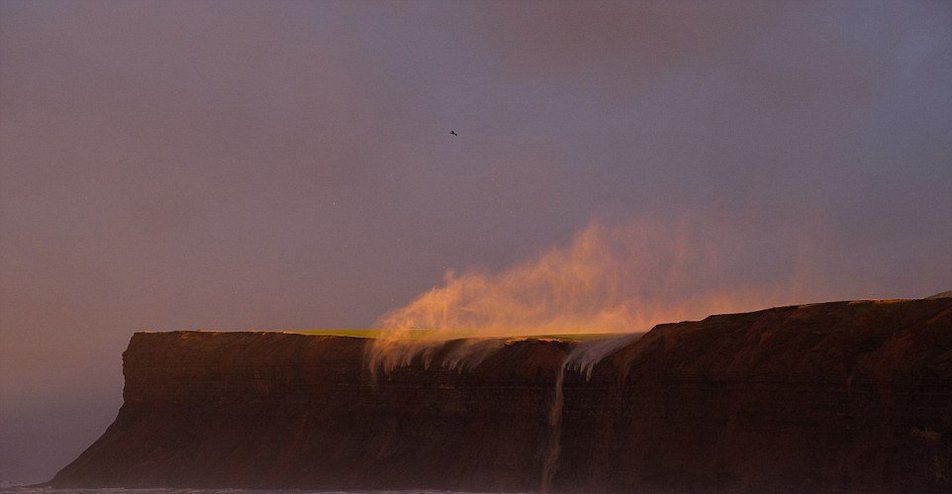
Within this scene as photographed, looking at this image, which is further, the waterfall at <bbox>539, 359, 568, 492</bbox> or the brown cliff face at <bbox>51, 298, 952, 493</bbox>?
the waterfall at <bbox>539, 359, 568, 492</bbox>

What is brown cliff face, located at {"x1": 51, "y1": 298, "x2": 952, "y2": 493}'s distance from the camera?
4062cm

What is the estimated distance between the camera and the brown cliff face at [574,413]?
40625 millimetres

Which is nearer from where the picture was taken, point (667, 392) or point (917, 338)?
point (917, 338)

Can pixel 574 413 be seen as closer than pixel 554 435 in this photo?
Yes

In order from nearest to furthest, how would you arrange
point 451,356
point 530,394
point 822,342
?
point 822,342, point 530,394, point 451,356

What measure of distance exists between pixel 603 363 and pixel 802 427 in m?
9.73

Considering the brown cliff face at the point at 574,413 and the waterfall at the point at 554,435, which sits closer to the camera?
the brown cliff face at the point at 574,413

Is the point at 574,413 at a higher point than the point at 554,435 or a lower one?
higher

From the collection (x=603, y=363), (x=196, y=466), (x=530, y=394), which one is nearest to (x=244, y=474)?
(x=196, y=466)

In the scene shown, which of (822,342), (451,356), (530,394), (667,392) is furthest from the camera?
(451,356)

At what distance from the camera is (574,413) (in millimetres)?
50500

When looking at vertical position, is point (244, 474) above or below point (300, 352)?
below

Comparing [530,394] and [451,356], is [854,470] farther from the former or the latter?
[451,356]

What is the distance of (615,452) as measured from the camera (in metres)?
47.9
